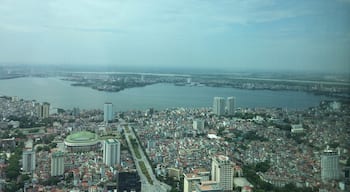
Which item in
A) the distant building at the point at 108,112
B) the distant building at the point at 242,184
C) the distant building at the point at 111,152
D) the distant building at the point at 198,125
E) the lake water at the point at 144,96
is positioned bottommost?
the distant building at the point at 242,184

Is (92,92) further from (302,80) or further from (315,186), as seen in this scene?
(315,186)

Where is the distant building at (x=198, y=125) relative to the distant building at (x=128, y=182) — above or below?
above

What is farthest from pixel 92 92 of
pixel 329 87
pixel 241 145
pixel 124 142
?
pixel 329 87

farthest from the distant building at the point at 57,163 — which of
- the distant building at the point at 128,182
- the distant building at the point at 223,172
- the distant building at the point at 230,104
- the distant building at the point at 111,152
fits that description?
the distant building at the point at 230,104

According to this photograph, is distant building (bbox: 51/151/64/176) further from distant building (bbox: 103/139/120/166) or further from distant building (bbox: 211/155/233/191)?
distant building (bbox: 211/155/233/191)

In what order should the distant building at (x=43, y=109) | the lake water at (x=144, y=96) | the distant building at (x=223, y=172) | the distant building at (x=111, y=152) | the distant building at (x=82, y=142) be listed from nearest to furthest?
the distant building at (x=223, y=172) < the distant building at (x=111, y=152) < the distant building at (x=82, y=142) < the lake water at (x=144, y=96) < the distant building at (x=43, y=109)

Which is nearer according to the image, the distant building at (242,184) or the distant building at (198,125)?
the distant building at (242,184)

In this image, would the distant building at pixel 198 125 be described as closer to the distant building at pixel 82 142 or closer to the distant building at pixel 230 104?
the distant building at pixel 230 104
